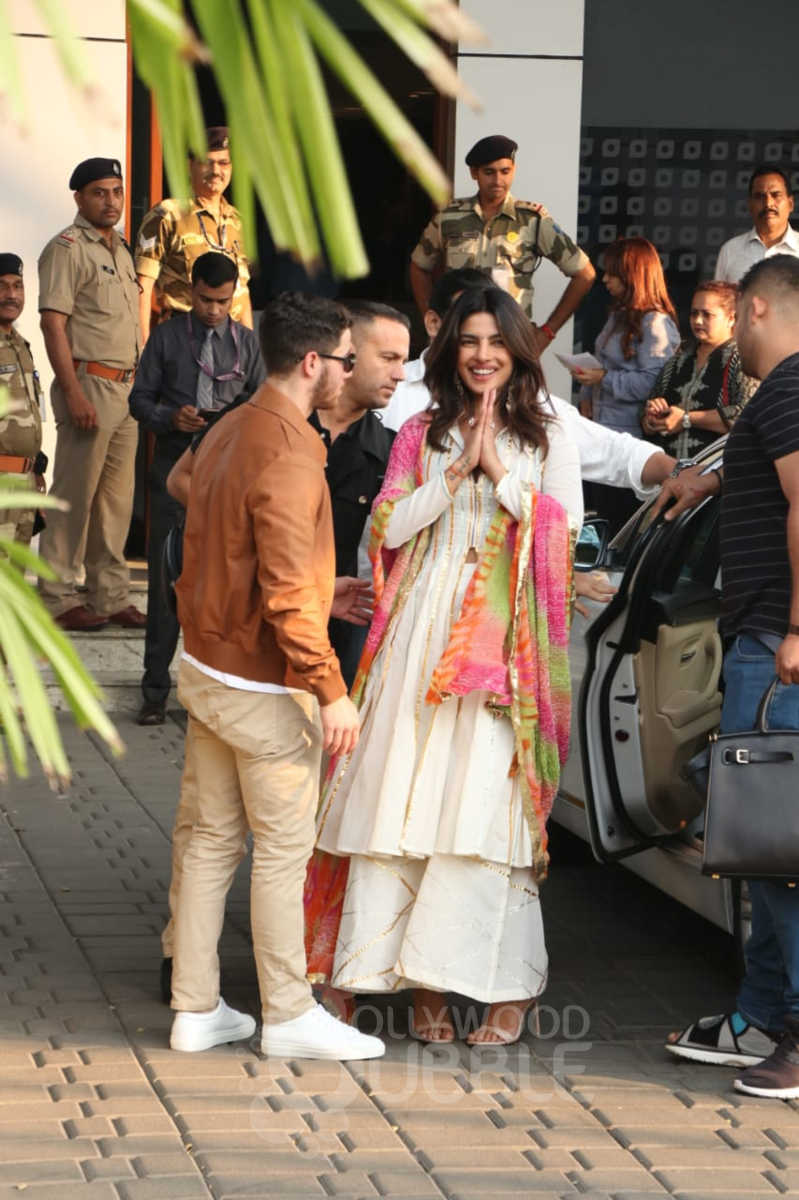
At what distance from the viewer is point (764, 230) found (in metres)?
10.1

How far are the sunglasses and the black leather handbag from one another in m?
1.31

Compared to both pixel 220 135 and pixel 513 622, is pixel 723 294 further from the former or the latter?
pixel 220 135

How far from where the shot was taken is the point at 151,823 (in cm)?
703

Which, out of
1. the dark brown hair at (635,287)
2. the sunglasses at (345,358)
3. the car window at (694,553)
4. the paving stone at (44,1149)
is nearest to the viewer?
the paving stone at (44,1149)

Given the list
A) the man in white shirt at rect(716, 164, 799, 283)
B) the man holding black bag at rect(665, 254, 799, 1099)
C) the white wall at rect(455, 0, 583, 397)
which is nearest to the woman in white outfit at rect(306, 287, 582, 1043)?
the man holding black bag at rect(665, 254, 799, 1099)

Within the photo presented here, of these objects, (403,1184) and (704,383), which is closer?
(403,1184)

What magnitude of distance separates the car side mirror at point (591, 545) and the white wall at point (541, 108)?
174 inches

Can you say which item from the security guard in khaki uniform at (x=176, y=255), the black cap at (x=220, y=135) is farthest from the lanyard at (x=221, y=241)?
the black cap at (x=220, y=135)

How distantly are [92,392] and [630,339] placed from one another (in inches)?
113

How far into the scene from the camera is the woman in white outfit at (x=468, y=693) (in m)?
4.62

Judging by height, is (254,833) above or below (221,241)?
below

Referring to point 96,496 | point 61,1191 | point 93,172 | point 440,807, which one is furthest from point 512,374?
point 96,496

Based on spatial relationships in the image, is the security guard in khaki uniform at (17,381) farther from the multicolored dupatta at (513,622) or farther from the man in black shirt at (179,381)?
the multicolored dupatta at (513,622)

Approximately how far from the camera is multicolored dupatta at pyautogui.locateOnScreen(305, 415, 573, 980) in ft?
15.1
